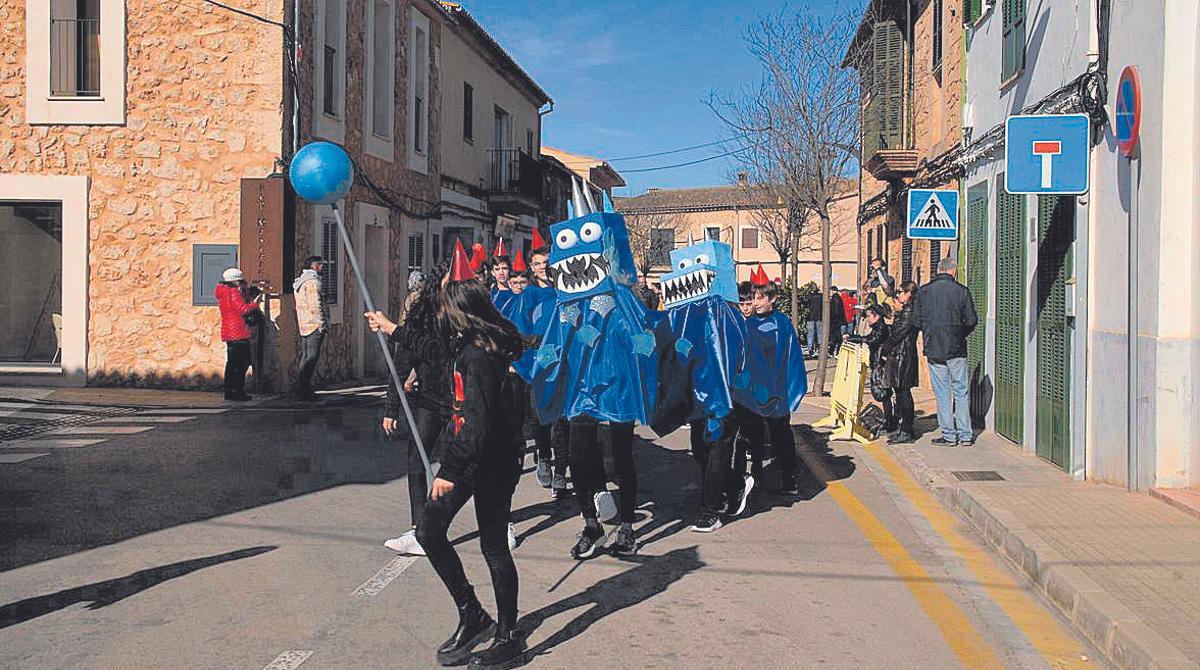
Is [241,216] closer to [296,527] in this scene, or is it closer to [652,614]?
[296,527]

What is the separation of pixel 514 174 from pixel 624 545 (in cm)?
2530

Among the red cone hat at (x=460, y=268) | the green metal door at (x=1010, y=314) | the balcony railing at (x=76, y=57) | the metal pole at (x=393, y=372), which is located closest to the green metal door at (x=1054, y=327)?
the green metal door at (x=1010, y=314)

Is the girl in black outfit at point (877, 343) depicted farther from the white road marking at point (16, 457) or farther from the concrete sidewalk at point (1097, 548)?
the white road marking at point (16, 457)

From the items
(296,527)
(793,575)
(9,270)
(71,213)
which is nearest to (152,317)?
(71,213)

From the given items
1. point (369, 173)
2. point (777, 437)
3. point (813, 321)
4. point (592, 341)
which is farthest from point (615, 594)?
point (813, 321)

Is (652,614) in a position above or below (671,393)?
below

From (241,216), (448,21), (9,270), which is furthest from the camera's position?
(448,21)

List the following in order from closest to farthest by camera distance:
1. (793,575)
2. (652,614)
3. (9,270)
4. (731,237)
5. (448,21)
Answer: (652,614) < (793,575) < (9,270) < (448,21) < (731,237)

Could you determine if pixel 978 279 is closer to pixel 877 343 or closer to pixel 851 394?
pixel 877 343

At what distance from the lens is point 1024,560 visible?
6.76 m

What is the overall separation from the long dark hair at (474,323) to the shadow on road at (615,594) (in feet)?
4.36

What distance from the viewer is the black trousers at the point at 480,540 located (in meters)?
4.87

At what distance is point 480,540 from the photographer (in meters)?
4.95

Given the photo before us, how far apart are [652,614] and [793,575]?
47.1 inches
